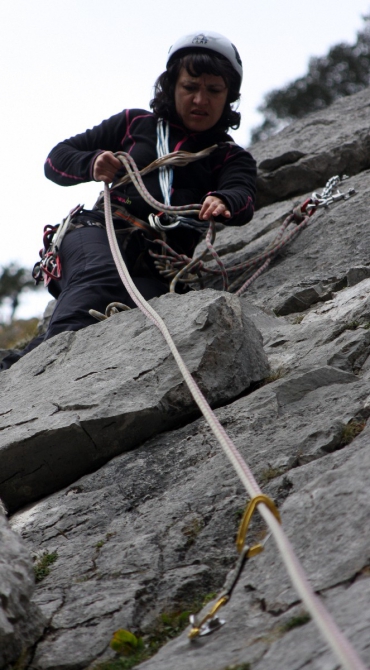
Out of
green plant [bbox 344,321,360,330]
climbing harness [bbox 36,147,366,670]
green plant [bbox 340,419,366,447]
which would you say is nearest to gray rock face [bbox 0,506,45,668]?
climbing harness [bbox 36,147,366,670]

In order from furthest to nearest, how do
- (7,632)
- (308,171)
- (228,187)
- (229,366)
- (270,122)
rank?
1. (270,122)
2. (308,171)
3. (228,187)
4. (229,366)
5. (7,632)

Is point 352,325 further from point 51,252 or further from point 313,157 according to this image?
point 313,157

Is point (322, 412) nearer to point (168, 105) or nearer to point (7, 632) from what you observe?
point (7, 632)

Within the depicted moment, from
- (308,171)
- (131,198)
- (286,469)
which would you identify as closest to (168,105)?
(131,198)

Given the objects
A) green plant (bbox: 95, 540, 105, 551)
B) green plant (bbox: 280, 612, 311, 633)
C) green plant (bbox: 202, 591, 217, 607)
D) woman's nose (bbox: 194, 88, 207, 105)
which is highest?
woman's nose (bbox: 194, 88, 207, 105)

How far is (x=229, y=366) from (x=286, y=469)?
0.69m

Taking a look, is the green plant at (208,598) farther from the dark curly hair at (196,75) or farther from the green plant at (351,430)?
the dark curly hair at (196,75)

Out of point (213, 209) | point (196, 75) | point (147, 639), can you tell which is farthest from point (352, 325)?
point (147, 639)

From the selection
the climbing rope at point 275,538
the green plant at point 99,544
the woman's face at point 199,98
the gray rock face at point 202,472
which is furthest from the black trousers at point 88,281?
the green plant at point 99,544

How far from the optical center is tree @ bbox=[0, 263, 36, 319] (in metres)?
20.8

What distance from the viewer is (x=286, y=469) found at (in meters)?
2.47

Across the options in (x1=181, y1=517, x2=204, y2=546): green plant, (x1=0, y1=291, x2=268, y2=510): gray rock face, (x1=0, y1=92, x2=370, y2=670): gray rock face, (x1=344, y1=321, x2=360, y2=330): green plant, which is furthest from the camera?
(x1=344, y1=321, x2=360, y2=330): green plant

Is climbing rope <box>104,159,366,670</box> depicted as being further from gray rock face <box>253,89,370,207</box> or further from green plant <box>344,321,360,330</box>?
gray rock face <box>253,89,370,207</box>

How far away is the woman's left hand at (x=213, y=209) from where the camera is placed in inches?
145
